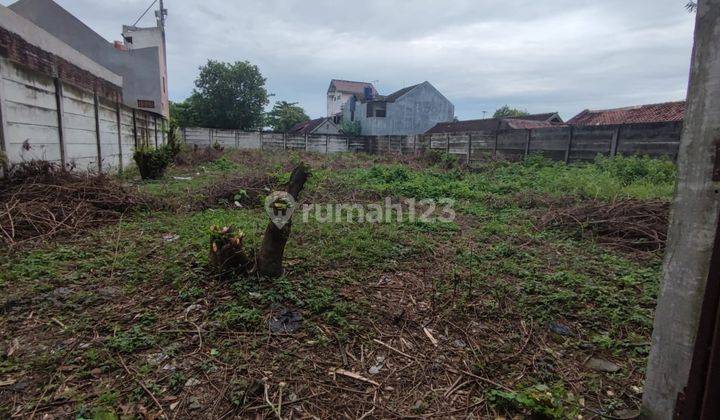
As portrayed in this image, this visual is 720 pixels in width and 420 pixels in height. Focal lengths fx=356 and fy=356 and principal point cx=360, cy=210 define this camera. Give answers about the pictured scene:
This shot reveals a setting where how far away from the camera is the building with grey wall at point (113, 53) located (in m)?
14.2

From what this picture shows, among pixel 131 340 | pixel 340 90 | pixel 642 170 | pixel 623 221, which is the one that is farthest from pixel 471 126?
pixel 131 340

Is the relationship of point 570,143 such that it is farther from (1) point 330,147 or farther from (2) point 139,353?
(1) point 330,147

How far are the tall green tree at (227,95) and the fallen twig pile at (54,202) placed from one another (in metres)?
24.0

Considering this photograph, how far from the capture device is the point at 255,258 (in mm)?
2871

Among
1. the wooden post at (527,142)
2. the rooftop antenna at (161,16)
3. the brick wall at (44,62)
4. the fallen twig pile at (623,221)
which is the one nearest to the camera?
the fallen twig pile at (623,221)

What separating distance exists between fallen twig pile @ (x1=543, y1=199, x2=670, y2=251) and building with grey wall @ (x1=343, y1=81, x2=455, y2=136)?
2363cm

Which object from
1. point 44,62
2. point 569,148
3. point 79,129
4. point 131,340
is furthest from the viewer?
point 569,148

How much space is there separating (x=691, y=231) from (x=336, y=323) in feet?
5.93

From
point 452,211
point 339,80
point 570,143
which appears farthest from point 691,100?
point 339,80

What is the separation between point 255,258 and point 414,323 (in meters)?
1.35

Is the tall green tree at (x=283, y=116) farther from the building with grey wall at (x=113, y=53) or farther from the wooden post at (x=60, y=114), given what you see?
the wooden post at (x=60, y=114)

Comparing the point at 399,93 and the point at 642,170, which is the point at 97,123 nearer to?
the point at 642,170

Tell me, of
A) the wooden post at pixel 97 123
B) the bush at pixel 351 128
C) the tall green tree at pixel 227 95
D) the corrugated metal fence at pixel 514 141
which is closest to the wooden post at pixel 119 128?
the wooden post at pixel 97 123

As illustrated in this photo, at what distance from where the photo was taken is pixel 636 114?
1938cm
